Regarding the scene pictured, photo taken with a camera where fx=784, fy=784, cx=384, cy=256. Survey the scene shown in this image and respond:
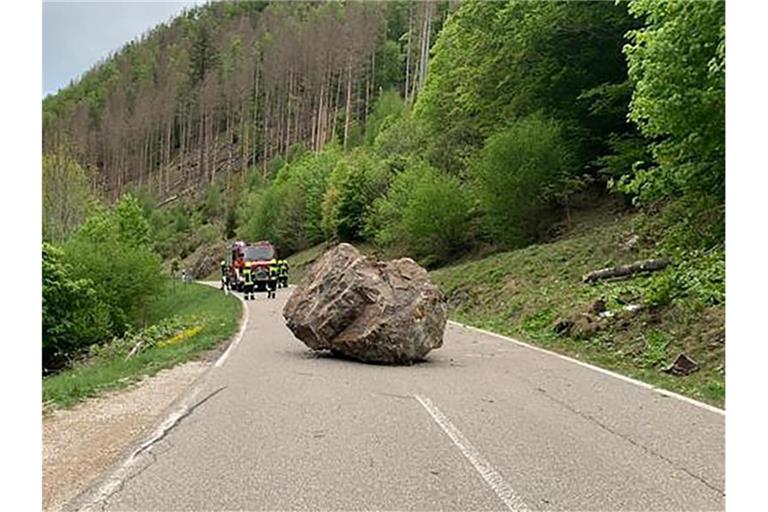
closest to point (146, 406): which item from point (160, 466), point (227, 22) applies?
point (160, 466)

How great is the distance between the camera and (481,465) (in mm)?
6492

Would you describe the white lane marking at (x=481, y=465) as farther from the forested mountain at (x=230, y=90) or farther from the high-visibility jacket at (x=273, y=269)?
the forested mountain at (x=230, y=90)

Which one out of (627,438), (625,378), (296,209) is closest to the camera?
(627,438)

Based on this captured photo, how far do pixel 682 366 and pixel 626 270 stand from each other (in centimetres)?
930

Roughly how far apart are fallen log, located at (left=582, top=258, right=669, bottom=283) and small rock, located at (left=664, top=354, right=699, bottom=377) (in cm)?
853

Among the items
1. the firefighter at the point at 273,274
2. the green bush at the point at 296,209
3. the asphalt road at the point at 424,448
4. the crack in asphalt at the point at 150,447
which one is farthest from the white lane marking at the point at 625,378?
the green bush at the point at 296,209

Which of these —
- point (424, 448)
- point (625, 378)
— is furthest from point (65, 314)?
point (424, 448)

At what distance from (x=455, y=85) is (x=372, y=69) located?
173 feet

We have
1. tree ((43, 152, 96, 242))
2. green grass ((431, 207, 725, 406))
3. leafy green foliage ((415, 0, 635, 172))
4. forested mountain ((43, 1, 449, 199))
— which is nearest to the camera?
green grass ((431, 207, 725, 406))

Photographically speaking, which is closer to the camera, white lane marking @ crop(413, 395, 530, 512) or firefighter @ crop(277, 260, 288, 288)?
white lane marking @ crop(413, 395, 530, 512)

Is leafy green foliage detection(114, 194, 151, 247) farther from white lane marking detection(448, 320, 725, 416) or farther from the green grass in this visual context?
white lane marking detection(448, 320, 725, 416)

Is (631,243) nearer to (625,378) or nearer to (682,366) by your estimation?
(682,366)

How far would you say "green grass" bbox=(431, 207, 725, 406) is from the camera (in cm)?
1258

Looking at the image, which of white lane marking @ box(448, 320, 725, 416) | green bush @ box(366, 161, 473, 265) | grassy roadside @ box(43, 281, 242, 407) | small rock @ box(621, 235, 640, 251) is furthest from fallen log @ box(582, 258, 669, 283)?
green bush @ box(366, 161, 473, 265)
